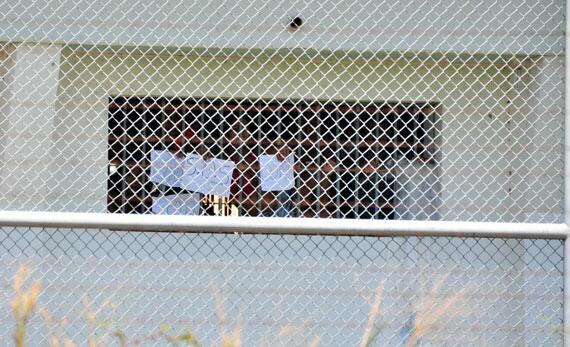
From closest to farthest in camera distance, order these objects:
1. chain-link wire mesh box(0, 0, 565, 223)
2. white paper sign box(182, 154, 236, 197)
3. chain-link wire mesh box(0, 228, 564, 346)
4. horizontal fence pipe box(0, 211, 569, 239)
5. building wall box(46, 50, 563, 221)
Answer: horizontal fence pipe box(0, 211, 569, 239)
chain-link wire mesh box(0, 228, 564, 346)
chain-link wire mesh box(0, 0, 565, 223)
building wall box(46, 50, 563, 221)
white paper sign box(182, 154, 236, 197)

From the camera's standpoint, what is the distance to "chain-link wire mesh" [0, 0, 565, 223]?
5129 millimetres

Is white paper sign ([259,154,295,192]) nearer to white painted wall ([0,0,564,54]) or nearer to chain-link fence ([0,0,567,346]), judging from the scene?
chain-link fence ([0,0,567,346])

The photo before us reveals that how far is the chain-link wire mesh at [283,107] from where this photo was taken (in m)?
5.13

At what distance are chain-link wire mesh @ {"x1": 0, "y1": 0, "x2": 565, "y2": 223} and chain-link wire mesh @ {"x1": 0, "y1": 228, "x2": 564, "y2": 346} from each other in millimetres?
254

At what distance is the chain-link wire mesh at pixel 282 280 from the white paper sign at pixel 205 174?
0.32 m

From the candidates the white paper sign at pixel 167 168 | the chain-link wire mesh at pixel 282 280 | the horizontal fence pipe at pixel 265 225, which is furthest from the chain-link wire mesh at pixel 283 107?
the horizontal fence pipe at pixel 265 225

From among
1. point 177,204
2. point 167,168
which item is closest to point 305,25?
point 167,168

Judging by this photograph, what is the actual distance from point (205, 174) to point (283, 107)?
641mm

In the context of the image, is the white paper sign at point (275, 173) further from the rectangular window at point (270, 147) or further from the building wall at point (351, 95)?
the building wall at point (351, 95)

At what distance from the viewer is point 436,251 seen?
5.47 metres

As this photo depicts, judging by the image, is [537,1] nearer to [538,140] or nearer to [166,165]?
[538,140]

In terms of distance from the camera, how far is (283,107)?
5.59 m

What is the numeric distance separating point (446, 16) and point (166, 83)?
171 centimetres

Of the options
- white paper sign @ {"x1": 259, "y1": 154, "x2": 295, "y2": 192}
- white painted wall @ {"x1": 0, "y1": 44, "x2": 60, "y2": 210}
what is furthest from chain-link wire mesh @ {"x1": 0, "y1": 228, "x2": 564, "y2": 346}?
white paper sign @ {"x1": 259, "y1": 154, "x2": 295, "y2": 192}
